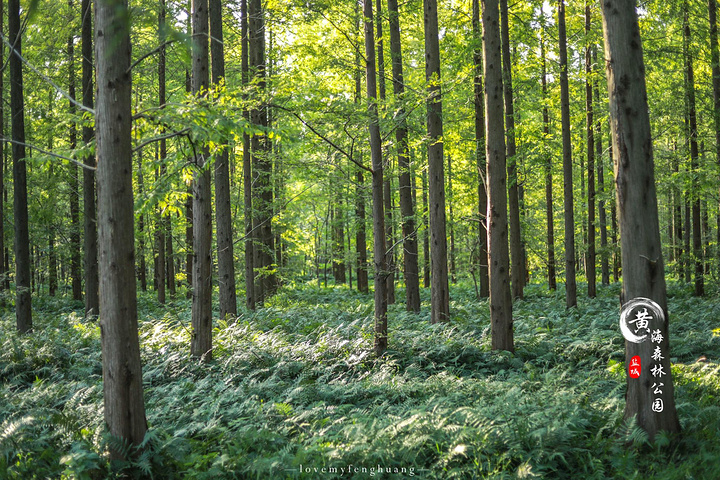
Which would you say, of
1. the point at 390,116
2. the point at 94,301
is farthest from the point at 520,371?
the point at 94,301

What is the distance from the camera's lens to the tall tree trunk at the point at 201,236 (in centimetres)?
813

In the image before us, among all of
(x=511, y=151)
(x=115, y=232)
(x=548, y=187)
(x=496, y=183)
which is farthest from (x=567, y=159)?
(x=115, y=232)

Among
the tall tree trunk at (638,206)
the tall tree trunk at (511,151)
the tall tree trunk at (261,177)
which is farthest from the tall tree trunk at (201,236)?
the tall tree trunk at (511,151)

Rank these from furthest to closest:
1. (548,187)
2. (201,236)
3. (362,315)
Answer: (548,187)
(362,315)
(201,236)

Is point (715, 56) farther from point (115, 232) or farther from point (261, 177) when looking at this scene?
point (115, 232)

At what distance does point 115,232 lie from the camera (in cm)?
448

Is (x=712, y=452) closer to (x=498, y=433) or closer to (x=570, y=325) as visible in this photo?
(x=498, y=433)

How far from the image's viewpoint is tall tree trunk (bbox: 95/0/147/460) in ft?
14.7

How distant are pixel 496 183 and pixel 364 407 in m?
4.44

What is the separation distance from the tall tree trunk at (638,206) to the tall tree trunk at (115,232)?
486 cm

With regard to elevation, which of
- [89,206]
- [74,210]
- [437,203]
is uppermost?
[74,210]

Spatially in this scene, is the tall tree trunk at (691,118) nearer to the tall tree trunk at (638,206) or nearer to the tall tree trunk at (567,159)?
the tall tree trunk at (567,159)

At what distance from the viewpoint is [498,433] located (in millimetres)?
4742

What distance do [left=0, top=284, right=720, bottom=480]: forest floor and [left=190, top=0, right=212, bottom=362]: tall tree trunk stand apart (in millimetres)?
384
